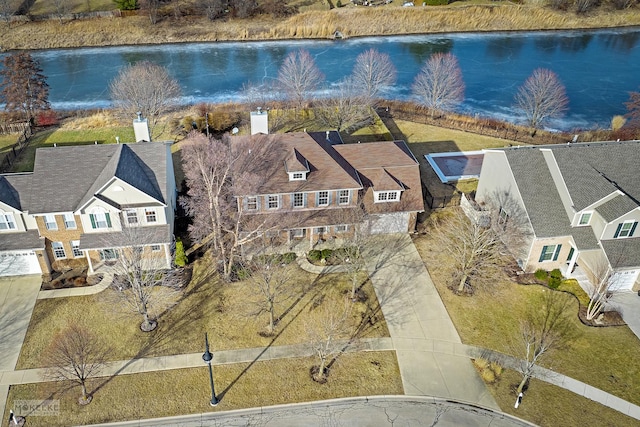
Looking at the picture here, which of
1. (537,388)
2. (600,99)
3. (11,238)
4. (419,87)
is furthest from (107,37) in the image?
(537,388)

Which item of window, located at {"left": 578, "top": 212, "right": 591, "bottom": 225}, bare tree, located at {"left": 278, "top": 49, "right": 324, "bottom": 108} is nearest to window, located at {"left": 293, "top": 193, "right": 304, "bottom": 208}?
window, located at {"left": 578, "top": 212, "right": 591, "bottom": 225}

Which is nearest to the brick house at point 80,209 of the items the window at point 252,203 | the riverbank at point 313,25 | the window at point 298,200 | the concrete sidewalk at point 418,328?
the window at point 252,203

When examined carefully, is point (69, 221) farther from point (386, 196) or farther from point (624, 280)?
point (624, 280)

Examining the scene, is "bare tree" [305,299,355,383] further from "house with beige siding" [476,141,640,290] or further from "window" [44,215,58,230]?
"window" [44,215,58,230]

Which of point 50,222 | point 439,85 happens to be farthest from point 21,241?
point 439,85

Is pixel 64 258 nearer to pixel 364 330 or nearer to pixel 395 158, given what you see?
pixel 364 330

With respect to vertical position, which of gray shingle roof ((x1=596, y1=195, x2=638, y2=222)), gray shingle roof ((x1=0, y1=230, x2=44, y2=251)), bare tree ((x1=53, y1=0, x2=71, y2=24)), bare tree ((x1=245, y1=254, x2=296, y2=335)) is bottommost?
bare tree ((x1=245, y1=254, x2=296, y2=335))
